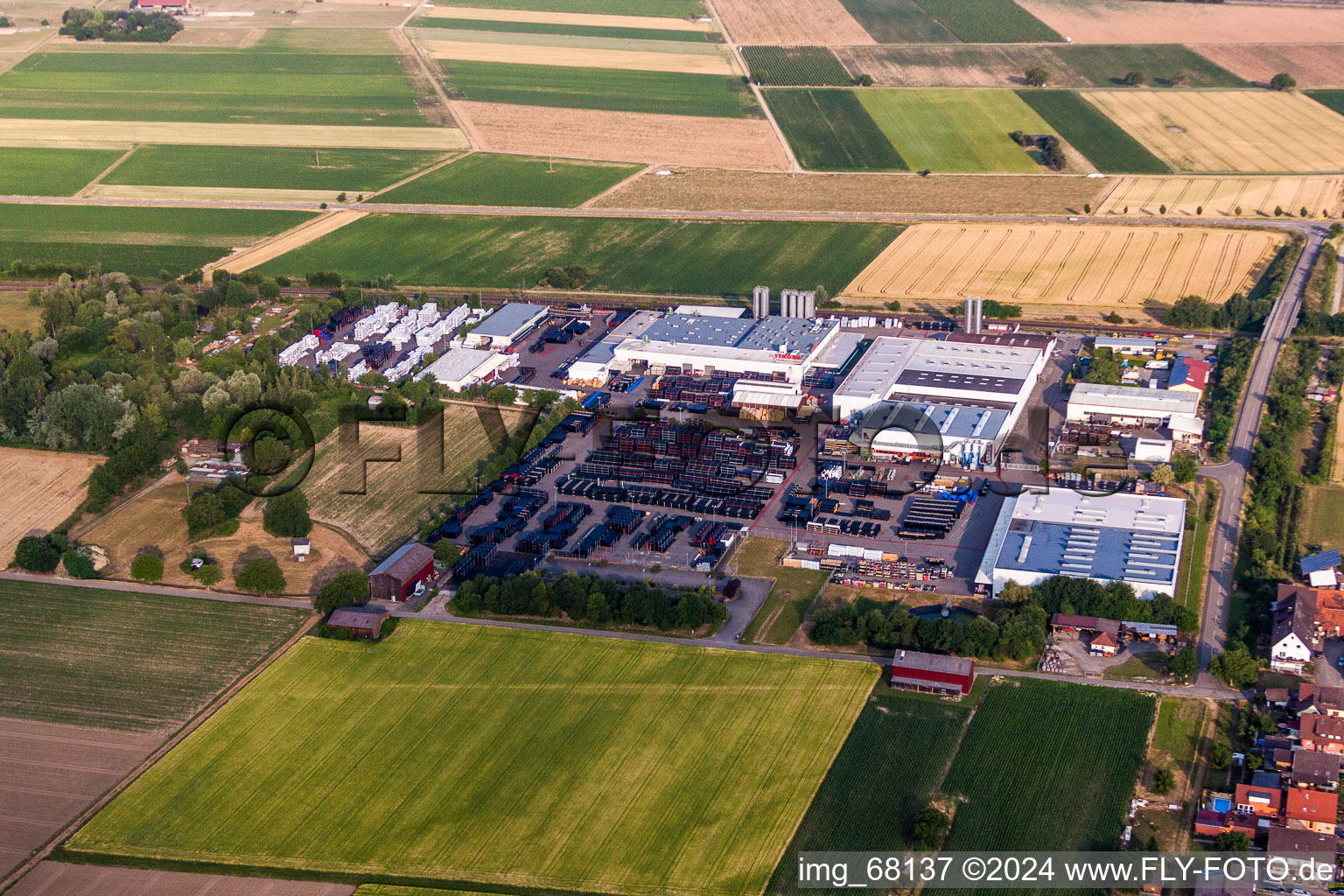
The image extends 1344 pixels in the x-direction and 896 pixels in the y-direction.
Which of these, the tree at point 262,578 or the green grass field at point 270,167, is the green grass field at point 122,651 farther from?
the green grass field at point 270,167

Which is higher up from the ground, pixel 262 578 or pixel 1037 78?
pixel 1037 78

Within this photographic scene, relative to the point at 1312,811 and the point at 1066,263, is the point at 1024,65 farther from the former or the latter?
the point at 1312,811

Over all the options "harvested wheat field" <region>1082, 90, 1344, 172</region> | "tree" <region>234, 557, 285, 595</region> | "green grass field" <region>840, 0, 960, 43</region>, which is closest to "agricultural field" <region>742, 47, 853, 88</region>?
"green grass field" <region>840, 0, 960, 43</region>

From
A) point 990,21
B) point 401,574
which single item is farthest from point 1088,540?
point 990,21

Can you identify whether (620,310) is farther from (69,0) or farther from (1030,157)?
(69,0)

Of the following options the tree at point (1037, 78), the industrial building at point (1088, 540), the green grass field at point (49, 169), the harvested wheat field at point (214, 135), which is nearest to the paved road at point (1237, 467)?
the industrial building at point (1088, 540)

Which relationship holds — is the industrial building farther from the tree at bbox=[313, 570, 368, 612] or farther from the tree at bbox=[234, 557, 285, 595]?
the tree at bbox=[234, 557, 285, 595]

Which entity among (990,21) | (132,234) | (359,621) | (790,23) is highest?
(790,23)
